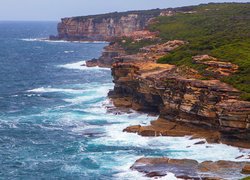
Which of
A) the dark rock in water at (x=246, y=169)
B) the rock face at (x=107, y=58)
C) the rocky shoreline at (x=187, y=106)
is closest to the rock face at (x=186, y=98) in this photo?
the rocky shoreline at (x=187, y=106)

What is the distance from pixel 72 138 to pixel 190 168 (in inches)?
854

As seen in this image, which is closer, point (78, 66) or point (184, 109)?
point (184, 109)

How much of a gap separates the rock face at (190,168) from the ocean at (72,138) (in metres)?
1.46

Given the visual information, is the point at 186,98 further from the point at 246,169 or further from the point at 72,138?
the point at 246,169

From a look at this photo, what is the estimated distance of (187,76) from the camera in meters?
79.3

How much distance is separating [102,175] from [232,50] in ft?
134

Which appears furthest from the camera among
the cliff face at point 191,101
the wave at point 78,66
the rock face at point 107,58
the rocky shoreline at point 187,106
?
the rock face at point 107,58

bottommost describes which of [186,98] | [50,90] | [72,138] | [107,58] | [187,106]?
[50,90]

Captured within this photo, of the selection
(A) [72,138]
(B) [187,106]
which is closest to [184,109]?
(B) [187,106]

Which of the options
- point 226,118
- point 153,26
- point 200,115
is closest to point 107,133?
point 200,115

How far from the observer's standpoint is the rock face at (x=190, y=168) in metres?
56.1

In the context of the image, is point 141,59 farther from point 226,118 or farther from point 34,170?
point 34,170

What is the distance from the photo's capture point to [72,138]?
7412 centimetres

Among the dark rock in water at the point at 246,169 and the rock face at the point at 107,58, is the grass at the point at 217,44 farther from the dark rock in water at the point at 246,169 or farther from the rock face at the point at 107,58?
the dark rock in water at the point at 246,169
